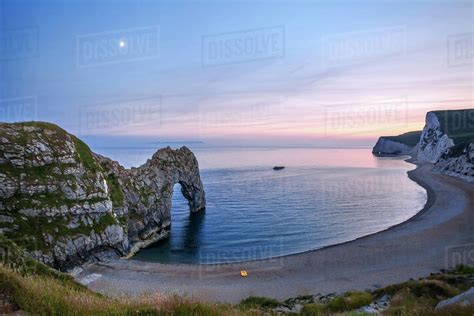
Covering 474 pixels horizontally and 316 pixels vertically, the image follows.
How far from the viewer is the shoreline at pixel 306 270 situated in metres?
26.4

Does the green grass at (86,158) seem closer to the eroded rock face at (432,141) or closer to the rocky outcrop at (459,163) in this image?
the rocky outcrop at (459,163)

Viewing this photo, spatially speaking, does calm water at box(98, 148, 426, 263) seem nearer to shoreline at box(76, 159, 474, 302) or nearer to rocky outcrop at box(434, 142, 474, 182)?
shoreline at box(76, 159, 474, 302)

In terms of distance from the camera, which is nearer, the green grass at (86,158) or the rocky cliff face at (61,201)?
the rocky cliff face at (61,201)

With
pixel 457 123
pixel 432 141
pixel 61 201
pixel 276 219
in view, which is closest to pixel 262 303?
pixel 61 201

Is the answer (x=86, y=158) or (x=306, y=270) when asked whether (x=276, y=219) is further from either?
(x=86, y=158)

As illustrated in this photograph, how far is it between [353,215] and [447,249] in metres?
22.4

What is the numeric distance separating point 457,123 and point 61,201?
510 ft

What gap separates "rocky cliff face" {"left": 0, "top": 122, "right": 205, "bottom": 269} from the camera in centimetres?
2952

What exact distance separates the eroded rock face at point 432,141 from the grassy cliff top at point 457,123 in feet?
6.59

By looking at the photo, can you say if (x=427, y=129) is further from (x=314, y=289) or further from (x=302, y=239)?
(x=314, y=289)

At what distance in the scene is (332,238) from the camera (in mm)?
43469

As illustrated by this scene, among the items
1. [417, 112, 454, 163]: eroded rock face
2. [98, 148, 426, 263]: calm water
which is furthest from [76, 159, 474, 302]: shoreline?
[417, 112, 454, 163]: eroded rock face

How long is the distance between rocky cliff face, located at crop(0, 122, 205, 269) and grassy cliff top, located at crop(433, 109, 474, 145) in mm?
129066

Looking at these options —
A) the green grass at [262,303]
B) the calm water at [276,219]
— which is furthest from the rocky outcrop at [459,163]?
the green grass at [262,303]
